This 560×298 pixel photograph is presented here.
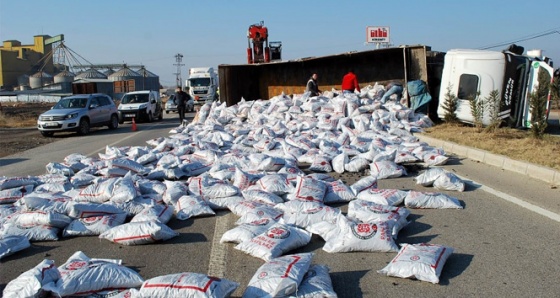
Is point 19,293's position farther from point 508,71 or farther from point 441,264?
point 508,71

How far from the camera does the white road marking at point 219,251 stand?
3992mm

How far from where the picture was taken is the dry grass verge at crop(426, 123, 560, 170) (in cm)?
793

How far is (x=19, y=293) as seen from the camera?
3262 millimetres

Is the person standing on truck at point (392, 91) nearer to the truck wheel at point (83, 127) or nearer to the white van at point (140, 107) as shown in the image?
the truck wheel at point (83, 127)

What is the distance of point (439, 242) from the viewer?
14.9ft

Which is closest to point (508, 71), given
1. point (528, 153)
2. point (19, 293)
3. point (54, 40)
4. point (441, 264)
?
point (528, 153)

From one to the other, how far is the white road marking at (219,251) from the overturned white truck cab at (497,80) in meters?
8.53

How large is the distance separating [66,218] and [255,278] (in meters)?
2.67

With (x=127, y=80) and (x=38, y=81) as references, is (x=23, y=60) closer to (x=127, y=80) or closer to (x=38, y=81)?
(x=38, y=81)

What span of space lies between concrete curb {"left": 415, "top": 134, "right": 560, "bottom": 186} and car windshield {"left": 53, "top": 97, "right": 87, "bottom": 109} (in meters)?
14.3

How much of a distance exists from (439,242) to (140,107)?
21871 millimetres

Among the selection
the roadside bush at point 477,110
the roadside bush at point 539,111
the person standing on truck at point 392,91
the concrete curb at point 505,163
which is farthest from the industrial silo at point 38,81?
the roadside bush at point 539,111

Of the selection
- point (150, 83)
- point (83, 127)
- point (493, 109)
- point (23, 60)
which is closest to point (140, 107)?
point (83, 127)

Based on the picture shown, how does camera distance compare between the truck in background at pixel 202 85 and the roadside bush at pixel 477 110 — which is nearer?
the roadside bush at pixel 477 110
